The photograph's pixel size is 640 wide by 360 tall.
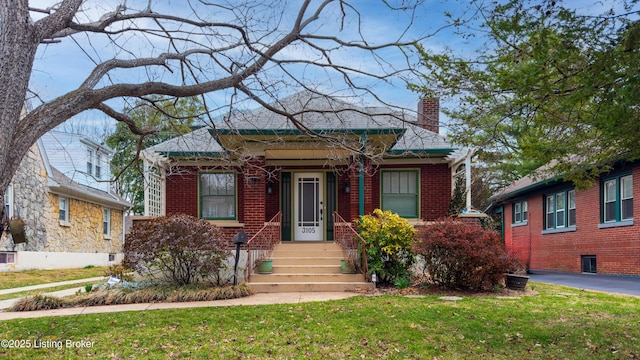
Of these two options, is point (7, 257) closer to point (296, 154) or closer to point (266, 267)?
point (296, 154)

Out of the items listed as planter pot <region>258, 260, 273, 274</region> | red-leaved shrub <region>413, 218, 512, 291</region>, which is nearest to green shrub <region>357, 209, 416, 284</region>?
red-leaved shrub <region>413, 218, 512, 291</region>

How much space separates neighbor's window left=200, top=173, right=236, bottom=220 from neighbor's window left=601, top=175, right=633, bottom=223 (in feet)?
41.7

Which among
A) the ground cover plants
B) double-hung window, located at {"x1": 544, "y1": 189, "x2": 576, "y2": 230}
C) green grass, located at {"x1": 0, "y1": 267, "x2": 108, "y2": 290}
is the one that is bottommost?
green grass, located at {"x1": 0, "y1": 267, "x2": 108, "y2": 290}

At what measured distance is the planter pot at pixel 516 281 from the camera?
11469 millimetres

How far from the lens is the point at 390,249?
1150cm

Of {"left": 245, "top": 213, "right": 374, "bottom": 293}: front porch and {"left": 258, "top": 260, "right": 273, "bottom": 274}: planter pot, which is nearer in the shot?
{"left": 245, "top": 213, "right": 374, "bottom": 293}: front porch

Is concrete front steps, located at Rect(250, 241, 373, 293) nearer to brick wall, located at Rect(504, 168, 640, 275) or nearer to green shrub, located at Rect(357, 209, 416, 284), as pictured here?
green shrub, located at Rect(357, 209, 416, 284)

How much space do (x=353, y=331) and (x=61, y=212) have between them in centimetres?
1846

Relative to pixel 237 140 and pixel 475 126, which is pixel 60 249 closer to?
pixel 237 140

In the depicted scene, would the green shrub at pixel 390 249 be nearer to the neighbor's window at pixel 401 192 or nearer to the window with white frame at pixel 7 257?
the neighbor's window at pixel 401 192

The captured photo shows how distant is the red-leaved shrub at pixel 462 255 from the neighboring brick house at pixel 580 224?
1.67 meters

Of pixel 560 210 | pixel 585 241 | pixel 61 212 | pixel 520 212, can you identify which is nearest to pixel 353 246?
pixel 585 241

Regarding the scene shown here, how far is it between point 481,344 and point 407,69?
4095 millimetres

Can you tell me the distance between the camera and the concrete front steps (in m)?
11.2
